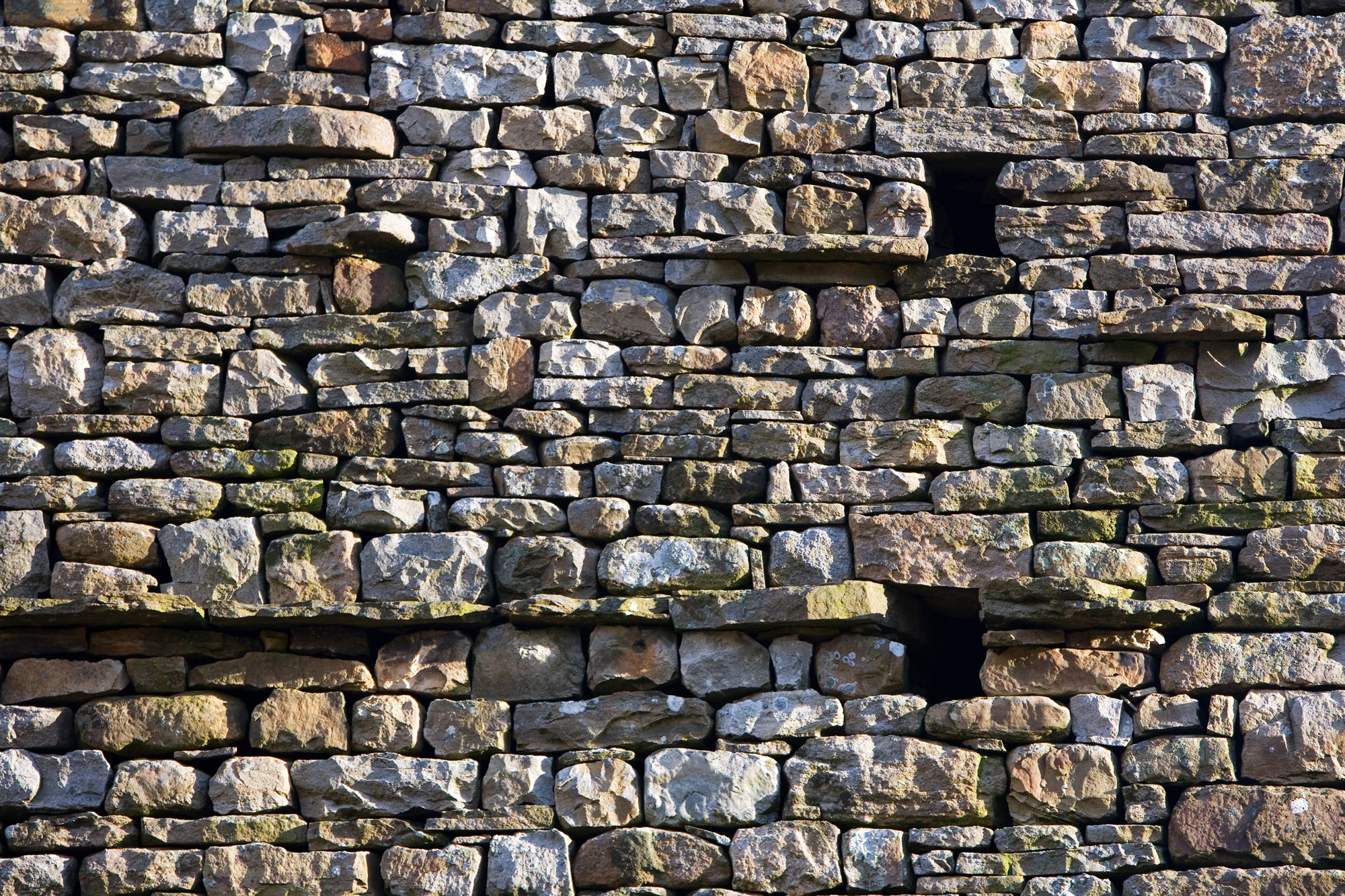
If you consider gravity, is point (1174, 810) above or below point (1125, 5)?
below

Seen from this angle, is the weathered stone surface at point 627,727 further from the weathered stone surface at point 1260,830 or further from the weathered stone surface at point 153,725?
the weathered stone surface at point 1260,830

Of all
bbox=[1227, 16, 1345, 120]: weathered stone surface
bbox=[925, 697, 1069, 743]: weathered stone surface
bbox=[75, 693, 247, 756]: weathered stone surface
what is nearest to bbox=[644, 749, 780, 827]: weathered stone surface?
bbox=[925, 697, 1069, 743]: weathered stone surface

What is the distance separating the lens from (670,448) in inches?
174

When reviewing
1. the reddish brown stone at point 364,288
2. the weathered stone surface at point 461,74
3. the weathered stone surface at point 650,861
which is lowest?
→ the weathered stone surface at point 650,861

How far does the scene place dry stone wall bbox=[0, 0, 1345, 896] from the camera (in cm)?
415

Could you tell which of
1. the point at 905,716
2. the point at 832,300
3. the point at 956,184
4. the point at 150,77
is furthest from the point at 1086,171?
the point at 150,77

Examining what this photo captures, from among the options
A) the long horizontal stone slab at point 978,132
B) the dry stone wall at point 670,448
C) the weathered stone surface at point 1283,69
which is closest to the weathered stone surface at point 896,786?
the dry stone wall at point 670,448

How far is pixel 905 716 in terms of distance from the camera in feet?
13.8

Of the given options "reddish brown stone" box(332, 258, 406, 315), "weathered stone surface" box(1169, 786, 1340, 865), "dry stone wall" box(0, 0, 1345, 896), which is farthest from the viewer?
"reddish brown stone" box(332, 258, 406, 315)

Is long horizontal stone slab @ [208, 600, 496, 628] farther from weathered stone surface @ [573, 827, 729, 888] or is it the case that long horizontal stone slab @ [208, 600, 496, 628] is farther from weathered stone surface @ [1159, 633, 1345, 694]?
weathered stone surface @ [1159, 633, 1345, 694]

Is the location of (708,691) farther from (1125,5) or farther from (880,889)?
(1125,5)

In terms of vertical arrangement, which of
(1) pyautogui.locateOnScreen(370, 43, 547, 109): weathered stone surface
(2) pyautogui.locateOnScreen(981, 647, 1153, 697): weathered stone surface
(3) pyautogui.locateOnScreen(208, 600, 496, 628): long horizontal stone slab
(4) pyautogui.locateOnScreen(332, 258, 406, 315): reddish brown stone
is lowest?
(2) pyautogui.locateOnScreen(981, 647, 1153, 697): weathered stone surface

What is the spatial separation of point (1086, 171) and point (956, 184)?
479mm

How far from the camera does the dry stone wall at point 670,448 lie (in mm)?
4152
